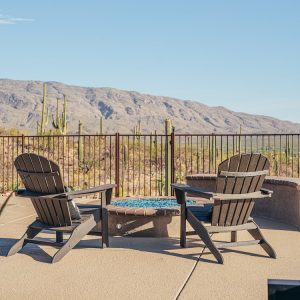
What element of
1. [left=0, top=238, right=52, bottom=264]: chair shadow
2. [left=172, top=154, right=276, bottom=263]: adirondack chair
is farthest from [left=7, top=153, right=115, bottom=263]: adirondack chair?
[left=172, top=154, right=276, bottom=263]: adirondack chair

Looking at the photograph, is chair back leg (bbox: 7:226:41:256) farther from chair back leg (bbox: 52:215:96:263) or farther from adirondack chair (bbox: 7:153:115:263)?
chair back leg (bbox: 52:215:96:263)

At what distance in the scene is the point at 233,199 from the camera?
5.17m

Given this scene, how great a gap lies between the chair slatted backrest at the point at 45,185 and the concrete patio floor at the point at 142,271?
1.37 feet

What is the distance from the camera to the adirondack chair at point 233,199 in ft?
17.0

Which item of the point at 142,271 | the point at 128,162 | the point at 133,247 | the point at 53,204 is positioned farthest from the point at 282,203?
the point at 128,162

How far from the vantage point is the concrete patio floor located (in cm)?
407

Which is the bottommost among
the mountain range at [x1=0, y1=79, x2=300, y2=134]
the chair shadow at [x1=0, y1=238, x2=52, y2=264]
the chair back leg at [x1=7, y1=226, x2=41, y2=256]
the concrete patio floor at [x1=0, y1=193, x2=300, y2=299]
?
the chair shadow at [x1=0, y1=238, x2=52, y2=264]

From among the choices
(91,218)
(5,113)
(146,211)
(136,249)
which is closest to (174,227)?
(146,211)

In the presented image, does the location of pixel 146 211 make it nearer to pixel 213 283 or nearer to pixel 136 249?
pixel 136 249

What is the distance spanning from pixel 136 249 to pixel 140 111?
511ft

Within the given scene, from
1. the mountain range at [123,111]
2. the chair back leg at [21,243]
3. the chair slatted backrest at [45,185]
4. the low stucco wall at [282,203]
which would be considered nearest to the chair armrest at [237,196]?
the chair slatted backrest at [45,185]

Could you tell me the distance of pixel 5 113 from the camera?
446 ft

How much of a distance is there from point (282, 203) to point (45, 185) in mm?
3812

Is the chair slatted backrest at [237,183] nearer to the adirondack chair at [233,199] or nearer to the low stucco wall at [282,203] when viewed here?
the adirondack chair at [233,199]
